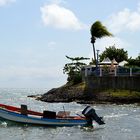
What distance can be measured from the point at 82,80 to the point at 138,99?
1719 centimetres

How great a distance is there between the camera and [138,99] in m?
72.6

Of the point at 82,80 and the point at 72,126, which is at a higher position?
the point at 82,80

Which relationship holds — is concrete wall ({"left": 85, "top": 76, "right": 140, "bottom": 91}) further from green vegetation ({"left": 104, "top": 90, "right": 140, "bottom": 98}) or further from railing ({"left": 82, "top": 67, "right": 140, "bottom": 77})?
green vegetation ({"left": 104, "top": 90, "right": 140, "bottom": 98})

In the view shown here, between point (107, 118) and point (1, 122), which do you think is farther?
point (107, 118)

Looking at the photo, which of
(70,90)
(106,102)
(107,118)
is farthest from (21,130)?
(70,90)

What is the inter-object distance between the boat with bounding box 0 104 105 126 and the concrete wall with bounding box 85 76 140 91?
101ft

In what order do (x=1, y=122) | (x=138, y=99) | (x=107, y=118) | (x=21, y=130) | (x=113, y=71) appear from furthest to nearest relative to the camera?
(x=113, y=71)
(x=138, y=99)
(x=107, y=118)
(x=1, y=122)
(x=21, y=130)

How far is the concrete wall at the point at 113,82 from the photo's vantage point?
2938 inches

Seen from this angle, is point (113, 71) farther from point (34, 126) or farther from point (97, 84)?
point (34, 126)

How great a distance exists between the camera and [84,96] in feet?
261

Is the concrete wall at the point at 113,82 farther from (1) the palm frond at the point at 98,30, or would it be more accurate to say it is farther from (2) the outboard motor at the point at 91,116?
(2) the outboard motor at the point at 91,116

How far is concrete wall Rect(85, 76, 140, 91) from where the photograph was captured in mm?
74625

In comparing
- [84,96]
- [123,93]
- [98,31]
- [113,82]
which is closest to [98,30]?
[98,31]

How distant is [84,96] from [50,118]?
3557 centimetres
